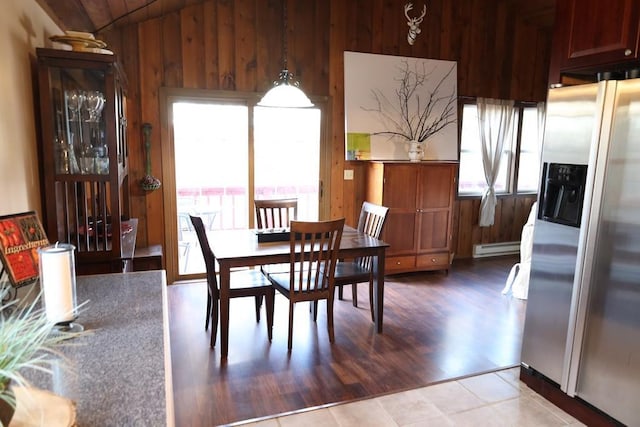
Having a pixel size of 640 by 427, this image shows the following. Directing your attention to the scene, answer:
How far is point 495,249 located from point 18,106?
18.6 feet

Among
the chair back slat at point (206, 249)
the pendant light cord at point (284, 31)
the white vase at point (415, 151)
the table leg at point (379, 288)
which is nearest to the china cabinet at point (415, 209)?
the white vase at point (415, 151)

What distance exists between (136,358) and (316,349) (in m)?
2.11

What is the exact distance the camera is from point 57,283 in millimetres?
1327

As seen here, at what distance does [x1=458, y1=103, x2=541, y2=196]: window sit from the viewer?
5.61 meters

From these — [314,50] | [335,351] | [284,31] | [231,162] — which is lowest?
[335,351]

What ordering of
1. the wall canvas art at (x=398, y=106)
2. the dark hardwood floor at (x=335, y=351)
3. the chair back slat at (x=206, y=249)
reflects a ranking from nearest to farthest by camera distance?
the dark hardwood floor at (x=335, y=351) < the chair back slat at (x=206, y=249) < the wall canvas art at (x=398, y=106)

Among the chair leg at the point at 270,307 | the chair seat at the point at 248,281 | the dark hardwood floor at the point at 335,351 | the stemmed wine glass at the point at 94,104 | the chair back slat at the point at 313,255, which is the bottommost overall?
the dark hardwood floor at the point at 335,351

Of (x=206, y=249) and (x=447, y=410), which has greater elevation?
(x=206, y=249)

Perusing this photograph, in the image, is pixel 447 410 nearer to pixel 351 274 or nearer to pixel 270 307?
pixel 351 274

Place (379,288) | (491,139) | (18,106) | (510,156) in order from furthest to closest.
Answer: (510,156) < (491,139) < (379,288) < (18,106)

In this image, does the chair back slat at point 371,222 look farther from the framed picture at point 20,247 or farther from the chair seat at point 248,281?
the framed picture at point 20,247

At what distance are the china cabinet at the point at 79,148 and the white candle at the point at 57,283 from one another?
42.9 inches

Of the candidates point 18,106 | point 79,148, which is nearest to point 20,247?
point 18,106

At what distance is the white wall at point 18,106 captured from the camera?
1808mm
